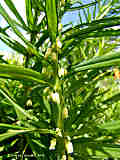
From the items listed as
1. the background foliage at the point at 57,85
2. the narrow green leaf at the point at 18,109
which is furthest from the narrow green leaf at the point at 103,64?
the narrow green leaf at the point at 18,109

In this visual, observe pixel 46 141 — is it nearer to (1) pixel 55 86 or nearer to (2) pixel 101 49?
(1) pixel 55 86

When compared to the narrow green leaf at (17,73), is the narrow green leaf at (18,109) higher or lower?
lower

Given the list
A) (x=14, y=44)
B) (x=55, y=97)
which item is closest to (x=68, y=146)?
(x=55, y=97)

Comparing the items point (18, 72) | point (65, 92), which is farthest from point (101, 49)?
point (18, 72)

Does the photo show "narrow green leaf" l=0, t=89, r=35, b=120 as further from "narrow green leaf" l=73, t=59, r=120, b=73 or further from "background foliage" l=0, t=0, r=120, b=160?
"narrow green leaf" l=73, t=59, r=120, b=73

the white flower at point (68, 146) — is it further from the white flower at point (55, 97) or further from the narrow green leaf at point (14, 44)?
the narrow green leaf at point (14, 44)

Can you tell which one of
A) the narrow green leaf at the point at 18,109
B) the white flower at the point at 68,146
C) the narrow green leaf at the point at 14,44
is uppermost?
the narrow green leaf at the point at 14,44

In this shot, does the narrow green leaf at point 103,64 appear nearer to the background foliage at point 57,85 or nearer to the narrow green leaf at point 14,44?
the background foliage at point 57,85

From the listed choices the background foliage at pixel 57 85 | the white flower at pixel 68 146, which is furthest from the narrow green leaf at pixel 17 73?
the white flower at pixel 68 146

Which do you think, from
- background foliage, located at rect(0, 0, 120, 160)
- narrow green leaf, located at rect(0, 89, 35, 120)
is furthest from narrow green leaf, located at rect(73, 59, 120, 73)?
narrow green leaf, located at rect(0, 89, 35, 120)

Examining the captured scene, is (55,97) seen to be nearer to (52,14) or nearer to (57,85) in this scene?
(57,85)

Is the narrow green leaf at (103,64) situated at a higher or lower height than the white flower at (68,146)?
higher
